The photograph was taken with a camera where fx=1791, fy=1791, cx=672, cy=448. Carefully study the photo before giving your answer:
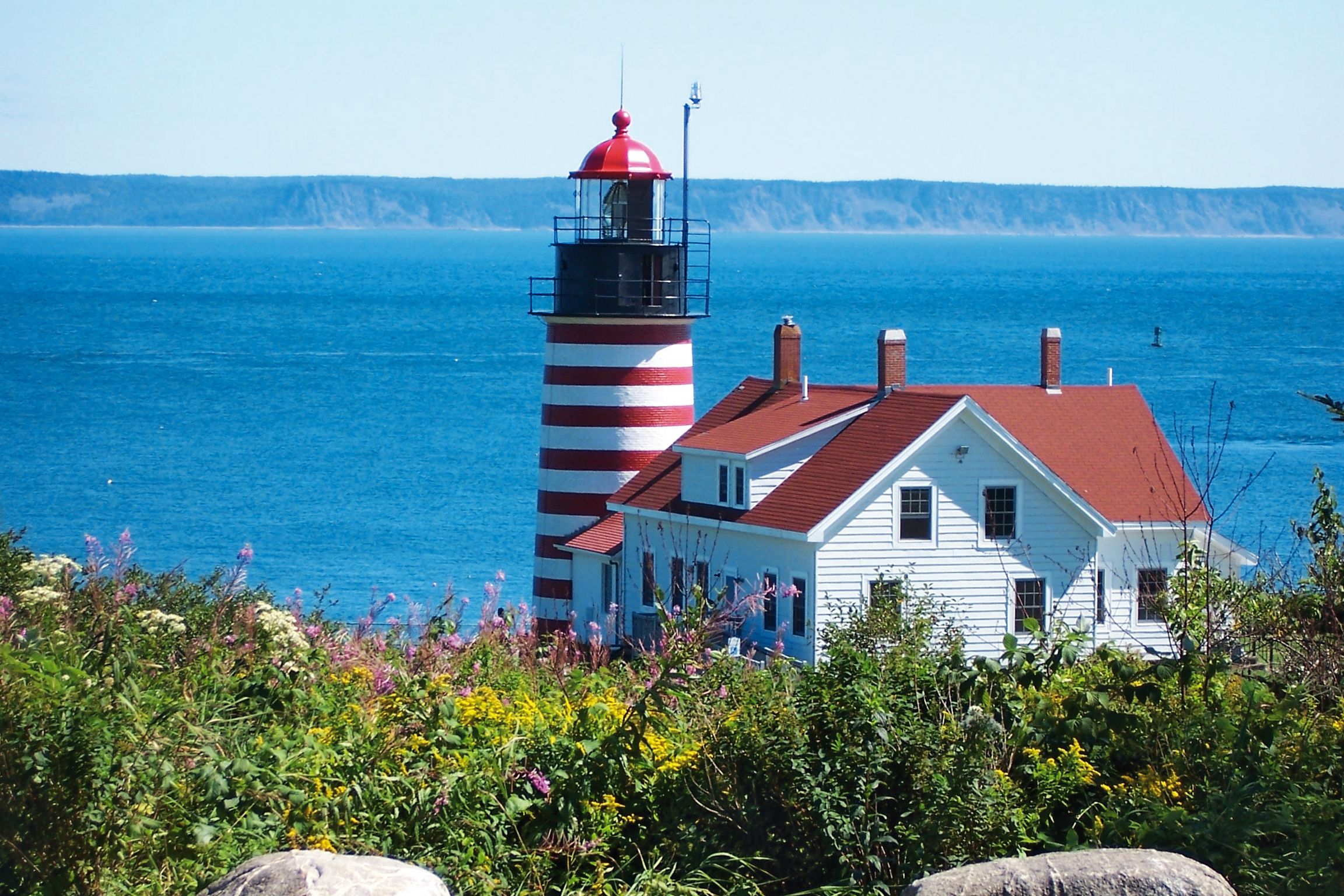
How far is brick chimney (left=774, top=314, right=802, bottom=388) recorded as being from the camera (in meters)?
28.3

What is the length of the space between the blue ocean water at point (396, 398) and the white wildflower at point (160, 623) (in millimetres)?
8885

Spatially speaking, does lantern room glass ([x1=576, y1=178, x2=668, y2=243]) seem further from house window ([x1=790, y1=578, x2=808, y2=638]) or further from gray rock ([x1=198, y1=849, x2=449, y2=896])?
gray rock ([x1=198, y1=849, x2=449, y2=896])

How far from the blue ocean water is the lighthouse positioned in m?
5.31

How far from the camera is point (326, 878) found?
5723 millimetres

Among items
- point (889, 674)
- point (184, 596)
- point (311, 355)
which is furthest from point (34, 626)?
point (311, 355)

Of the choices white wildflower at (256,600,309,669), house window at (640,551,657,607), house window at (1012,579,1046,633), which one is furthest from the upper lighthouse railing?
white wildflower at (256,600,309,669)

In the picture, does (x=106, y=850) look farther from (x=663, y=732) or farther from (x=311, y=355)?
(x=311, y=355)

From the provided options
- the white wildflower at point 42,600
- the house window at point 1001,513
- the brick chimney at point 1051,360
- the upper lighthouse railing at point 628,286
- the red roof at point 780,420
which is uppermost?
the upper lighthouse railing at point 628,286

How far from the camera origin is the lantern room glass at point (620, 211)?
26.2 meters

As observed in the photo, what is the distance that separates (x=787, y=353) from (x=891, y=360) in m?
2.23

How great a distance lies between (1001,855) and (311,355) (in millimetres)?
107475

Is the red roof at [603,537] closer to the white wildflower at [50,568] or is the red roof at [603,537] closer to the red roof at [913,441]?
the red roof at [913,441]

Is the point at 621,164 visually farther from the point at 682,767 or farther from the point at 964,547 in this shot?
the point at 682,767

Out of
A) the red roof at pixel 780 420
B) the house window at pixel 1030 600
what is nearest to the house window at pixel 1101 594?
the house window at pixel 1030 600
